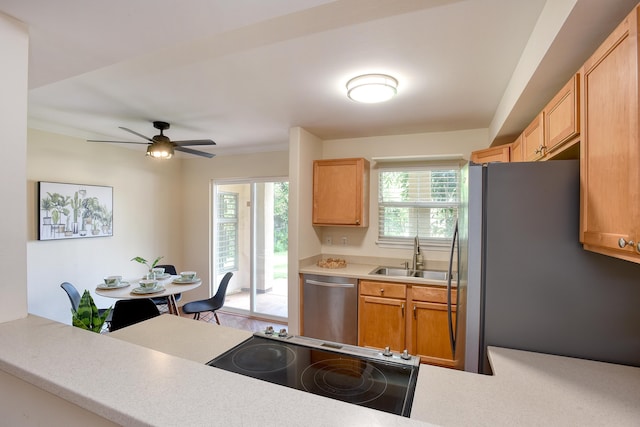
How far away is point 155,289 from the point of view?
299cm

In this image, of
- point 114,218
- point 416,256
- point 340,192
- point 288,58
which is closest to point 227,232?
point 114,218

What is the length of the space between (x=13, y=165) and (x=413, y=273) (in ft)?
10.4

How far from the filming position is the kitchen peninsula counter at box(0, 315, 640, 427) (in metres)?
0.71

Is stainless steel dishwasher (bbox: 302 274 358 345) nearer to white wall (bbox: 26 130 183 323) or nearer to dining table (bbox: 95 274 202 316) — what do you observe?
dining table (bbox: 95 274 202 316)

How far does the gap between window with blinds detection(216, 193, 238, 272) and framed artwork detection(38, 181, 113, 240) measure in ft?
4.73

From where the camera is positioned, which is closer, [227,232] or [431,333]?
[431,333]

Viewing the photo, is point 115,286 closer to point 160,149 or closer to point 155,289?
point 155,289

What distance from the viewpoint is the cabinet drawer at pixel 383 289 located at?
2945 millimetres

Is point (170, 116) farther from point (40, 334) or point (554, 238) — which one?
point (554, 238)

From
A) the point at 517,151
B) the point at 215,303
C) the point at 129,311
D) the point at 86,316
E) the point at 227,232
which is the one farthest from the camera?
the point at 227,232

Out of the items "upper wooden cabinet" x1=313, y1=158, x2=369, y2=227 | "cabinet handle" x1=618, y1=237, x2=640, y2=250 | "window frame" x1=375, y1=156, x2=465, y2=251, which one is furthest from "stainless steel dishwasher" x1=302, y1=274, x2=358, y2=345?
"cabinet handle" x1=618, y1=237, x2=640, y2=250

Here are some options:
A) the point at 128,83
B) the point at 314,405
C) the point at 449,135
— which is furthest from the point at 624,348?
the point at 128,83

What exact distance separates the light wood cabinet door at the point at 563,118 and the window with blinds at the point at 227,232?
404 centimetres

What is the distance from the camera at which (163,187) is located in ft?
15.4
